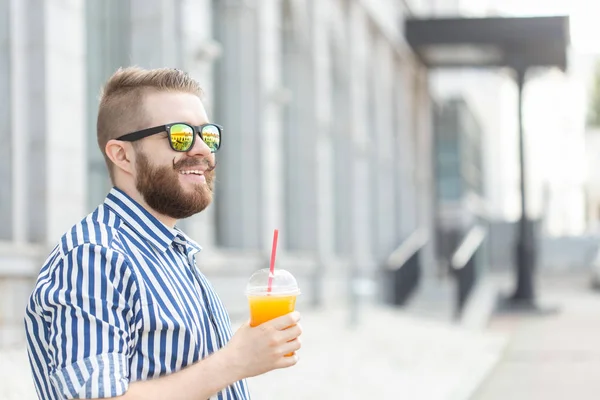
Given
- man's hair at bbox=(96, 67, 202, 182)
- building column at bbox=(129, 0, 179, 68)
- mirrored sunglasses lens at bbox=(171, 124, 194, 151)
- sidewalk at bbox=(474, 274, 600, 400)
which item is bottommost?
sidewalk at bbox=(474, 274, 600, 400)

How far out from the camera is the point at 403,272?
56.9ft

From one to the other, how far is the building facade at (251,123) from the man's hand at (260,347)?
0.72 m

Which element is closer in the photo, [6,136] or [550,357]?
[6,136]

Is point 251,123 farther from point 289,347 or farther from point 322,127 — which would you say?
point 289,347

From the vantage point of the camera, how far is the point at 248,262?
11.5 metres

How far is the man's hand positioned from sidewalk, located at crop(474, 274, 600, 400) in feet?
20.3

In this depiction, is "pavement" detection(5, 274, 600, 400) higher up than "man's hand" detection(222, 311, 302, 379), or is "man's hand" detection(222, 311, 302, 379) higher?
"man's hand" detection(222, 311, 302, 379)

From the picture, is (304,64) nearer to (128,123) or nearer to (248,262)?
→ (248,262)

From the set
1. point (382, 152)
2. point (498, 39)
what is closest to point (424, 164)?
point (382, 152)

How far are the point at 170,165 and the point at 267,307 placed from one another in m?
0.40

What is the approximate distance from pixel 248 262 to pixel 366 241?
7120 millimetres

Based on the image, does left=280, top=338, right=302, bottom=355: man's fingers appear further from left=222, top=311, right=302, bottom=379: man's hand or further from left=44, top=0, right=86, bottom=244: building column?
left=44, top=0, right=86, bottom=244: building column

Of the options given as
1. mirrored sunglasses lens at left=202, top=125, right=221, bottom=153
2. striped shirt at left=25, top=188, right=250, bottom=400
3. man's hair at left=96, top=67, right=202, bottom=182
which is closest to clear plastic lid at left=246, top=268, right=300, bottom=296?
striped shirt at left=25, top=188, right=250, bottom=400

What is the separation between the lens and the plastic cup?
86.0 inches
